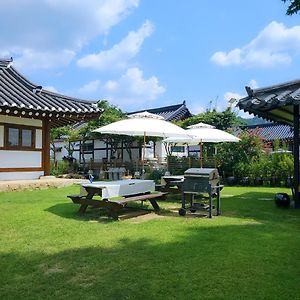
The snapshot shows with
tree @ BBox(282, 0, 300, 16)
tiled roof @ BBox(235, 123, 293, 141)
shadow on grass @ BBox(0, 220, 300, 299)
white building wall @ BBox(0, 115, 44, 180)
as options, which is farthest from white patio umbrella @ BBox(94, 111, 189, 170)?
tiled roof @ BBox(235, 123, 293, 141)

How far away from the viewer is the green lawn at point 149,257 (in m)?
3.06

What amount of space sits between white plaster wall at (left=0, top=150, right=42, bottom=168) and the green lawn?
4.78 meters

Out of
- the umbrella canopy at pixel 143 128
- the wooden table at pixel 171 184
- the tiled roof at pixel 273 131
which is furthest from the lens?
the tiled roof at pixel 273 131

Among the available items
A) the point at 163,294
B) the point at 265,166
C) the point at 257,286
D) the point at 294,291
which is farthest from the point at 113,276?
the point at 265,166

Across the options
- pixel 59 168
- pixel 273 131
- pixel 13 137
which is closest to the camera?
pixel 13 137

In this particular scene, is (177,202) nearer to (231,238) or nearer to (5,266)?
(231,238)

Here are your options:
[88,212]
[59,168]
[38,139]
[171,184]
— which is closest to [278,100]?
[171,184]

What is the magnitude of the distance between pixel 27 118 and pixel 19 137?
0.68m

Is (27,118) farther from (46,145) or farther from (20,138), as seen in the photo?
(46,145)

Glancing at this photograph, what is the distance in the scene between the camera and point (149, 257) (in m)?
3.99

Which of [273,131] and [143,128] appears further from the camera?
[273,131]

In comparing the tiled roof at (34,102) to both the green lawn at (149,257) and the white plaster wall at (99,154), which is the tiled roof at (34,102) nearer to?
the green lawn at (149,257)

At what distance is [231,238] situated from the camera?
4836 millimetres

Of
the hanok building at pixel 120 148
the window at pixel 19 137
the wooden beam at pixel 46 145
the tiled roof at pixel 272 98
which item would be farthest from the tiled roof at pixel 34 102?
the hanok building at pixel 120 148
